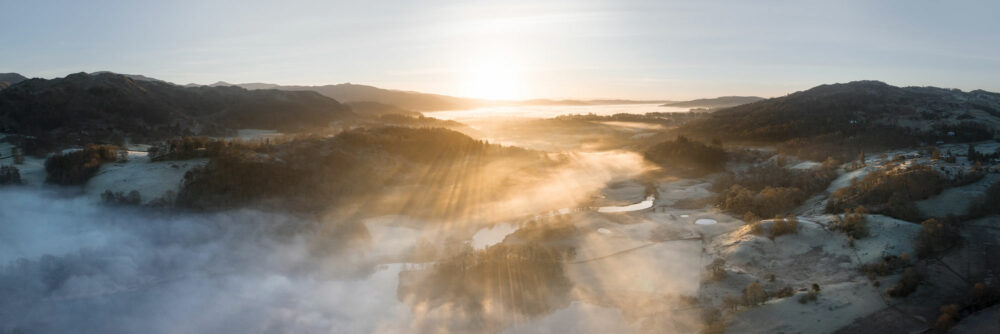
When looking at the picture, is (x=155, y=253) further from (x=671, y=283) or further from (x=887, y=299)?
(x=887, y=299)

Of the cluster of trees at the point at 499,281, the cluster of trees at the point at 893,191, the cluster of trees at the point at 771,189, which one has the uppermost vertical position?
the cluster of trees at the point at 893,191

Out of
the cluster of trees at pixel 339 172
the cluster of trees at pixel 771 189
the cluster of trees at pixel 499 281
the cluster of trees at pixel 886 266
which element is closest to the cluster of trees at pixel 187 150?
the cluster of trees at pixel 339 172

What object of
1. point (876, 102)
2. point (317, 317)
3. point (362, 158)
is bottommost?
point (317, 317)

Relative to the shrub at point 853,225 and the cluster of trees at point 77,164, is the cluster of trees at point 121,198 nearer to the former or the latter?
the cluster of trees at point 77,164

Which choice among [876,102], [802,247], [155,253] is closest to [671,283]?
[802,247]

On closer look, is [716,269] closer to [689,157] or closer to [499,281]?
[499,281]

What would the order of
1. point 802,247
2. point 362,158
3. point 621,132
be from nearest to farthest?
point 802,247 < point 362,158 < point 621,132
